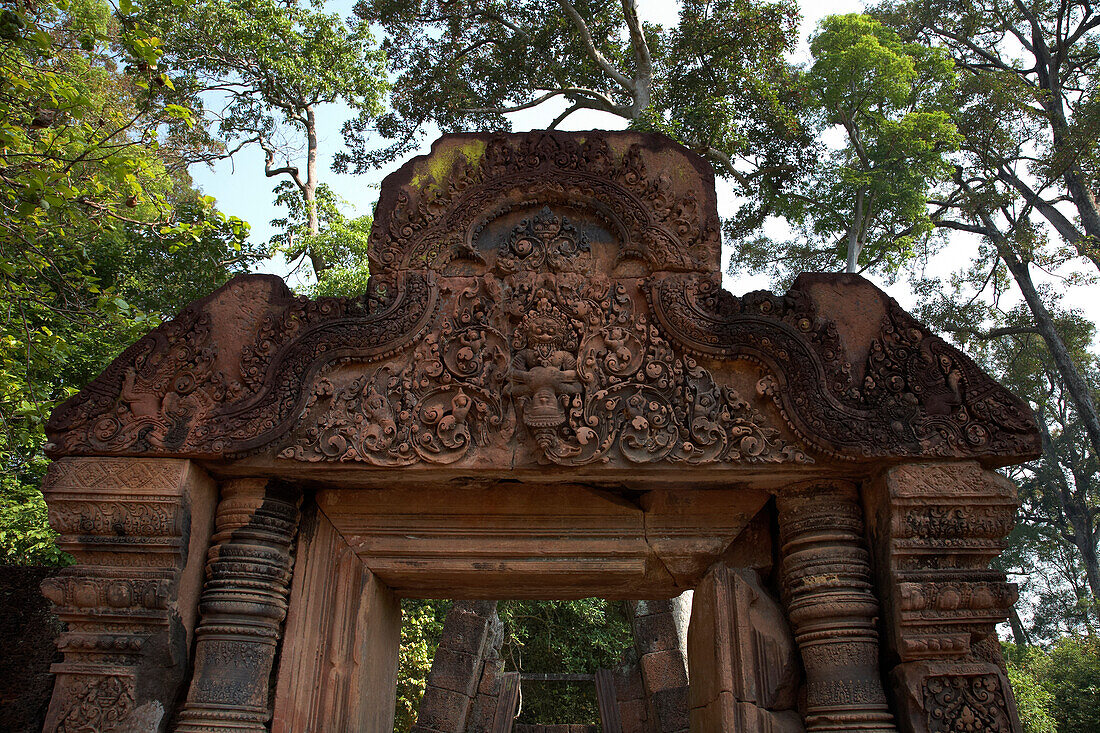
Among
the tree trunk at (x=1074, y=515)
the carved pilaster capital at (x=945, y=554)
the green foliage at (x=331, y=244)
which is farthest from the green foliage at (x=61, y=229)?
the tree trunk at (x=1074, y=515)

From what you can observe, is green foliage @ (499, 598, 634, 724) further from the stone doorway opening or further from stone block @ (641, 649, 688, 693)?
the stone doorway opening

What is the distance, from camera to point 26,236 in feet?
15.7

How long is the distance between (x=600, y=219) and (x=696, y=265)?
21.7 inches

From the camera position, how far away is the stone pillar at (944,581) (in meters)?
3.18

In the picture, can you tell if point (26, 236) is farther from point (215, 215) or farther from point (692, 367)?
point (692, 367)

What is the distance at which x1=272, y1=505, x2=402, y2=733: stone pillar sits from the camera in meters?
3.49

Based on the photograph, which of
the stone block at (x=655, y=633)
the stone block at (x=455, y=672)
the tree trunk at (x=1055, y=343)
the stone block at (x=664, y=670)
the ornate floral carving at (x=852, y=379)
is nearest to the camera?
the ornate floral carving at (x=852, y=379)

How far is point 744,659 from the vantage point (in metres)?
3.57

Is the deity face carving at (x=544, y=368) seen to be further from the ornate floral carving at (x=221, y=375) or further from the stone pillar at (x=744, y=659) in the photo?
the stone pillar at (x=744, y=659)

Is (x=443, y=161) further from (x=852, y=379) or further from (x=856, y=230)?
(x=856, y=230)

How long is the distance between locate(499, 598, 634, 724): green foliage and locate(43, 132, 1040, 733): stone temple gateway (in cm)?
1143

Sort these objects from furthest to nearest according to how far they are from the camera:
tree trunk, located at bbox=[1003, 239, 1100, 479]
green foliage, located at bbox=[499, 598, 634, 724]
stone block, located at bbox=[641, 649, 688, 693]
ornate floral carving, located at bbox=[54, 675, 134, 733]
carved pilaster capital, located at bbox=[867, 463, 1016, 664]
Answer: green foliage, located at bbox=[499, 598, 634, 724]
tree trunk, located at bbox=[1003, 239, 1100, 479]
stone block, located at bbox=[641, 649, 688, 693]
carved pilaster capital, located at bbox=[867, 463, 1016, 664]
ornate floral carving, located at bbox=[54, 675, 134, 733]

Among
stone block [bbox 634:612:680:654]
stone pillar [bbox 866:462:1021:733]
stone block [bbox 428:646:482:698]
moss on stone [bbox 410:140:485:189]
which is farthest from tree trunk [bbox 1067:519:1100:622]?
moss on stone [bbox 410:140:485:189]

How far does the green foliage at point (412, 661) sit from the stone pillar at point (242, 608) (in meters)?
8.99
